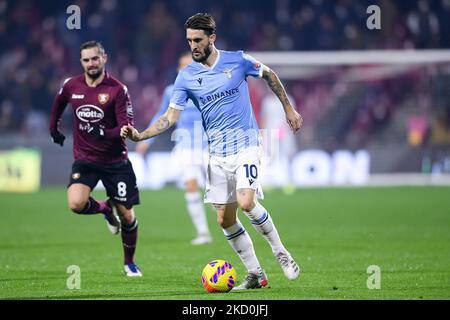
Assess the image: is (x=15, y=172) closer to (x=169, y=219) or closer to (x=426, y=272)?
(x=169, y=219)

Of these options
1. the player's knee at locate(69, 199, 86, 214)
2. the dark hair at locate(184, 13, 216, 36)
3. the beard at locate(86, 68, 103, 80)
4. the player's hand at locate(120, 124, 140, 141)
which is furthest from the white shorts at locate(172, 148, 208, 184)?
the player's hand at locate(120, 124, 140, 141)

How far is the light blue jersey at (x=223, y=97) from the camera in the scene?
29.9ft

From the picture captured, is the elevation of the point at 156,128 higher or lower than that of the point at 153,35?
lower

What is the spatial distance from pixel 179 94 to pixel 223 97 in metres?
0.41

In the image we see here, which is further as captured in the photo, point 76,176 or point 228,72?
point 76,176

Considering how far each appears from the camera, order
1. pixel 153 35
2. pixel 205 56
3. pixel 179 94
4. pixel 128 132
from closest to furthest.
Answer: pixel 128 132
pixel 205 56
pixel 179 94
pixel 153 35

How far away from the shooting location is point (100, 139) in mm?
10242

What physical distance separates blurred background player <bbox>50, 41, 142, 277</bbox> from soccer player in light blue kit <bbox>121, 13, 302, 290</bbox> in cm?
113

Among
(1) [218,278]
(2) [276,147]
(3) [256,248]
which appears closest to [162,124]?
(1) [218,278]

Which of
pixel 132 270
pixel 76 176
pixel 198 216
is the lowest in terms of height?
pixel 132 270

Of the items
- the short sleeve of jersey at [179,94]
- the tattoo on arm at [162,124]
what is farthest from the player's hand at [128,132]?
the short sleeve of jersey at [179,94]

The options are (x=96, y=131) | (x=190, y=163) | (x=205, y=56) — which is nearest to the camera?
(x=205, y=56)

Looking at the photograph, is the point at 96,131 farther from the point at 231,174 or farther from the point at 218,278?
the point at 218,278

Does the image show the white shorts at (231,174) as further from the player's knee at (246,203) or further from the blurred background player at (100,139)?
the blurred background player at (100,139)
